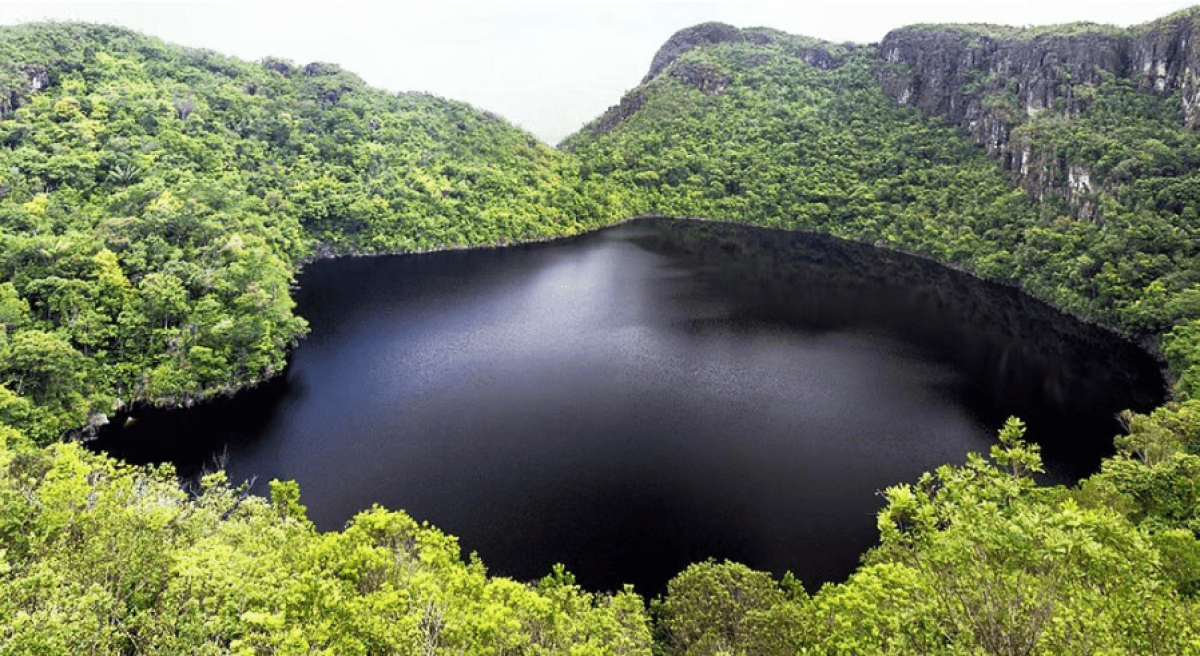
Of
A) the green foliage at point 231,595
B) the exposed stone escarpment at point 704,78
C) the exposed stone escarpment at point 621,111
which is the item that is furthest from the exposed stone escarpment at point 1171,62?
the green foliage at point 231,595

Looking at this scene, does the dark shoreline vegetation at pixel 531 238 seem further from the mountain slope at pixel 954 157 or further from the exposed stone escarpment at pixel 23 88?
the mountain slope at pixel 954 157

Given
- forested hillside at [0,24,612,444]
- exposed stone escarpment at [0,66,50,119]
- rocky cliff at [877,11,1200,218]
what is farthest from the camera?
rocky cliff at [877,11,1200,218]

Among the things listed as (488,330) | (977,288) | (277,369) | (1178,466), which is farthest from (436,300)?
(977,288)

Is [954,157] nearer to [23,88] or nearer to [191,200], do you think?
[191,200]

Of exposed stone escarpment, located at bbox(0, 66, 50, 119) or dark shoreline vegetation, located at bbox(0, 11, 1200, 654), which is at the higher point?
exposed stone escarpment, located at bbox(0, 66, 50, 119)

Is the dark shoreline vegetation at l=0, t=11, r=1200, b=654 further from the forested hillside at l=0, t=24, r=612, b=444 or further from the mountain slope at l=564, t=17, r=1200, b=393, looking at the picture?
the mountain slope at l=564, t=17, r=1200, b=393

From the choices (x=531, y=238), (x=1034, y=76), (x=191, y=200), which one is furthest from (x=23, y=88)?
(x=1034, y=76)

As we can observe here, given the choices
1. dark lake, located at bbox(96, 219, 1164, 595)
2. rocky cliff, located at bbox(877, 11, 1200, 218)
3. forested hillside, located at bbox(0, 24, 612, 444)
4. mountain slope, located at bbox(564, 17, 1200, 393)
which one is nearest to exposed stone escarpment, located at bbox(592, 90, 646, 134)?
mountain slope, located at bbox(564, 17, 1200, 393)
